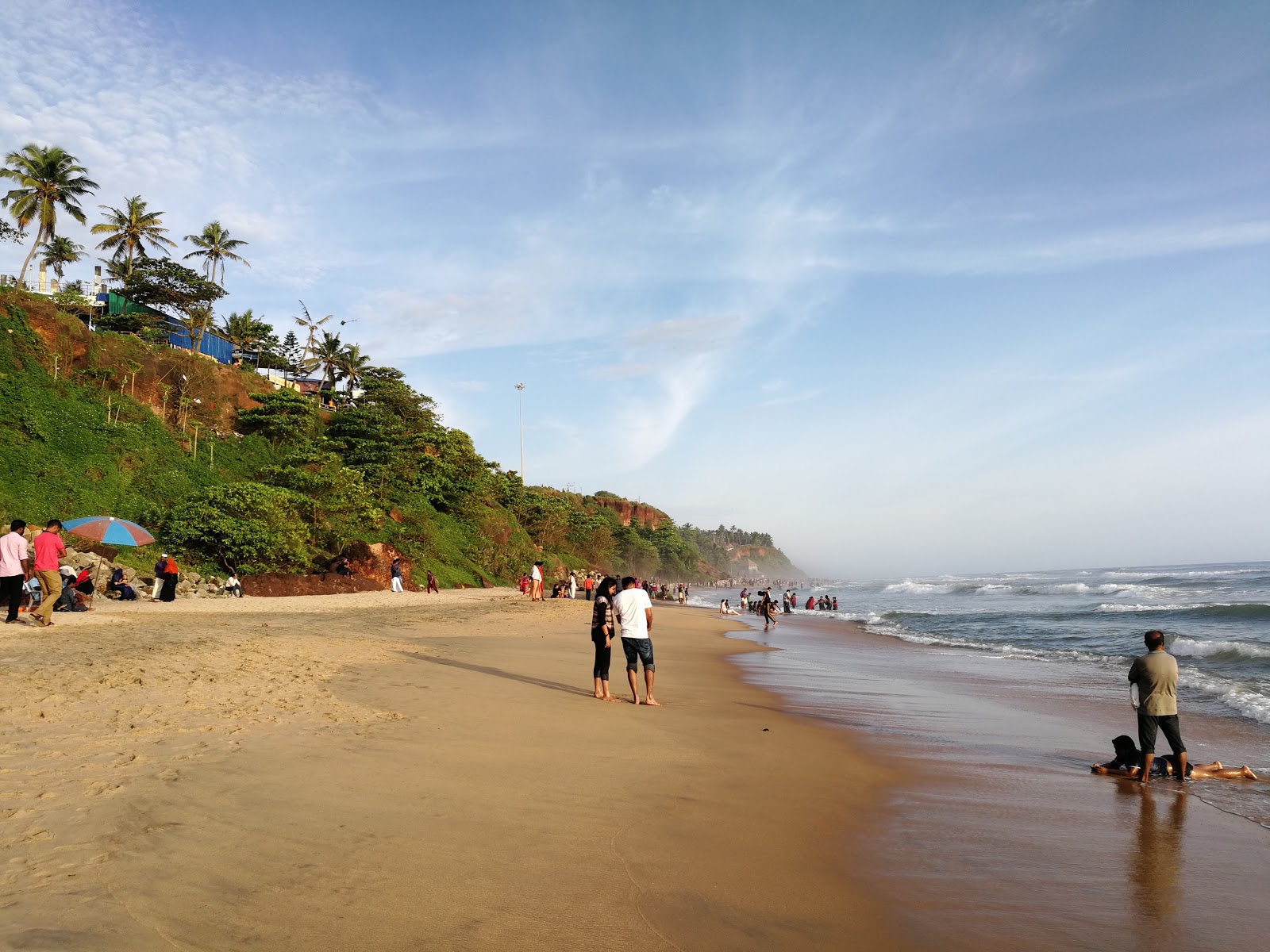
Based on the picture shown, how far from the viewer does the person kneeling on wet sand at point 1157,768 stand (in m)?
7.34

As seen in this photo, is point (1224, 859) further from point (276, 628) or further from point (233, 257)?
point (233, 257)

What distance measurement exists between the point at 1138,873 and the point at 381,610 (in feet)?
63.1

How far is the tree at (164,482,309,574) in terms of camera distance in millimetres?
24156

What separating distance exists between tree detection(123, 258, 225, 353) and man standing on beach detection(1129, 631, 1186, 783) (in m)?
49.8

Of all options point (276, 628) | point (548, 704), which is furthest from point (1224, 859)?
point (276, 628)

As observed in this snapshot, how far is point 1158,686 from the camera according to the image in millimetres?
7535

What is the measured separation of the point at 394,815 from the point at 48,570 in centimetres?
1173

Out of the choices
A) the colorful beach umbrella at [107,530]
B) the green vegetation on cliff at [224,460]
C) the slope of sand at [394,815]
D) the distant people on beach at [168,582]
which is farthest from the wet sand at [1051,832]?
the green vegetation on cliff at [224,460]

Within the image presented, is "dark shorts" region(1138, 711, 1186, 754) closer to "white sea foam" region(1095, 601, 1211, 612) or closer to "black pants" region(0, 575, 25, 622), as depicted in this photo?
"black pants" region(0, 575, 25, 622)

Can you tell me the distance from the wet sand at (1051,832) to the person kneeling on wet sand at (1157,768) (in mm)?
140

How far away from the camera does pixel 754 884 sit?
4.09 m

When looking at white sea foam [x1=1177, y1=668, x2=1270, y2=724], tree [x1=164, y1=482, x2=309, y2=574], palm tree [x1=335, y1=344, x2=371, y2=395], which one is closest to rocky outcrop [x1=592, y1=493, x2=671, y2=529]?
palm tree [x1=335, y1=344, x2=371, y2=395]

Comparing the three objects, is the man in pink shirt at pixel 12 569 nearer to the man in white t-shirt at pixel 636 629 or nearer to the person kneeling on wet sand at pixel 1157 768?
the man in white t-shirt at pixel 636 629

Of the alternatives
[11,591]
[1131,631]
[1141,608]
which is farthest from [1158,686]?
[1141,608]
